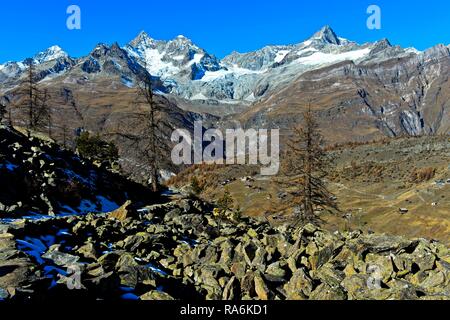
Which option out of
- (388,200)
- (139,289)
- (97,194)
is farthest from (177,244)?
(388,200)

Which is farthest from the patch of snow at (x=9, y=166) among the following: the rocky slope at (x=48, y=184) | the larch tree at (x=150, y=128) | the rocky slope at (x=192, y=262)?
the larch tree at (x=150, y=128)

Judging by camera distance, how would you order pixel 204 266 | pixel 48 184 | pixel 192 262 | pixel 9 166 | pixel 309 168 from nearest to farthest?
pixel 204 266, pixel 192 262, pixel 9 166, pixel 48 184, pixel 309 168

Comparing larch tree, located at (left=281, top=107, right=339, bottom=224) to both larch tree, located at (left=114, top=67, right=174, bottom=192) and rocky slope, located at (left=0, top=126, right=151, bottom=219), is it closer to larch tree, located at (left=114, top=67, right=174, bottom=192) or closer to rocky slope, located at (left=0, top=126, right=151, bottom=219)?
larch tree, located at (left=114, top=67, right=174, bottom=192)

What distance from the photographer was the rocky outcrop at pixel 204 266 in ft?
41.1

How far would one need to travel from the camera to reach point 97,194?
104ft

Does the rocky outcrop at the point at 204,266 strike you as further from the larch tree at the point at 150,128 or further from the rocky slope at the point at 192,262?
the larch tree at the point at 150,128

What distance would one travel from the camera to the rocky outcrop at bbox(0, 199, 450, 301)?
1254 centimetres

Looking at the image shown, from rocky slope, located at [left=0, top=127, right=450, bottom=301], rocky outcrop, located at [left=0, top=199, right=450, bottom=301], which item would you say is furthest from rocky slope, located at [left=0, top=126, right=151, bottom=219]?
rocky outcrop, located at [left=0, top=199, right=450, bottom=301]

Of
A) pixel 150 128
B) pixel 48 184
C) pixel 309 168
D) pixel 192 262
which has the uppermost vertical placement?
pixel 150 128

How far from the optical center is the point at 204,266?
614 inches

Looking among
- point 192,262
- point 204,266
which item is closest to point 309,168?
point 192,262

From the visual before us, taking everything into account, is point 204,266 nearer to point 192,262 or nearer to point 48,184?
point 192,262

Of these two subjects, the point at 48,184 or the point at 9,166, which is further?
the point at 48,184
